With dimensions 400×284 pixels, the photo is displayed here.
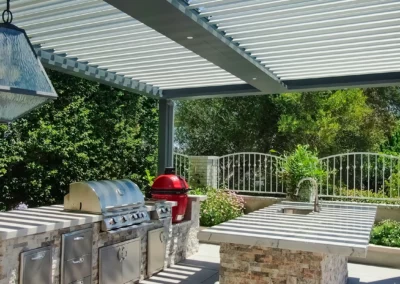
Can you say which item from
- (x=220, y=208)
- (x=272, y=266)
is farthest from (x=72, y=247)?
(x=220, y=208)

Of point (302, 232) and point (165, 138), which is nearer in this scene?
point (302, 232)

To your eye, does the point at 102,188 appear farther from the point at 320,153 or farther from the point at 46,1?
the point at 320,153

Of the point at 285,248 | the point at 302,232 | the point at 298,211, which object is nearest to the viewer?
the point at 285,248

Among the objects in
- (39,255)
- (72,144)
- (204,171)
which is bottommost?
(39,255)

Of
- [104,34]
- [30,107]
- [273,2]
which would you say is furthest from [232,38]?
[30,107]

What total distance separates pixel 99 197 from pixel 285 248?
7.82ft

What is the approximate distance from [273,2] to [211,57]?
57.1 inches

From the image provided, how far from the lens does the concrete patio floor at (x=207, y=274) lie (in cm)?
599

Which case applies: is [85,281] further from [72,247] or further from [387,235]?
[387,235]

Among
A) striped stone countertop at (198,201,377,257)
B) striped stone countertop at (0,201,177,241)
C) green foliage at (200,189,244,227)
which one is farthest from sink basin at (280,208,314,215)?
green foliage at (200,189,244,227)

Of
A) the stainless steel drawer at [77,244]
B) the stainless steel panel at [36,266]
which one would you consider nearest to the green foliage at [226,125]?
the stainless steel drawer at [77,244]

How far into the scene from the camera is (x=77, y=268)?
15.3 ft

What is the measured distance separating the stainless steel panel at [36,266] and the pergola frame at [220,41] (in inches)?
98.1

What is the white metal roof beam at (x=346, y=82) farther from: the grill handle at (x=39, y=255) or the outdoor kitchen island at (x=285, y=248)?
the grill handle at (x=39, y=255)
